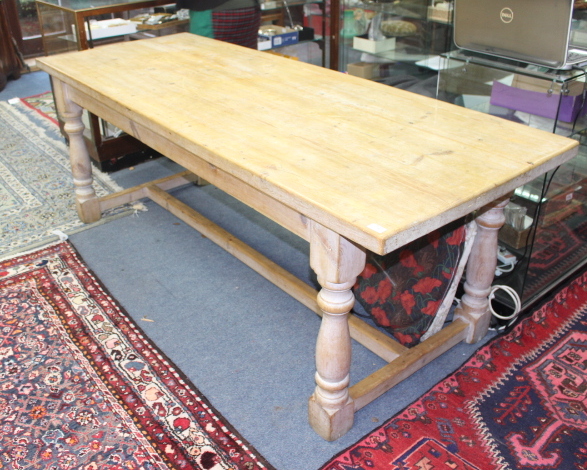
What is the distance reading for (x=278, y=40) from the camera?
3.66 meters

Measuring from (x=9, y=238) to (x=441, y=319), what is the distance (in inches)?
74.7

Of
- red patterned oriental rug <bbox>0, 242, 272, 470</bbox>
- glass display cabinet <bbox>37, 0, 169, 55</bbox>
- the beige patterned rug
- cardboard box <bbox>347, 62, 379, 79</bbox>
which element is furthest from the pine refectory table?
cardboard box <bbox>347, 62, 379, 79</bbox>

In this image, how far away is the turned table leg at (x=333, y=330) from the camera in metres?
1.38

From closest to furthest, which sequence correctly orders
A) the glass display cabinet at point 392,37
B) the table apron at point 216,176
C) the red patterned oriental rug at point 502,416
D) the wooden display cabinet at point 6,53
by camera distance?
the table apron at point 216,176
the red patterned oriental rug at point 502,416
the glass display cabinet at point 392,37
the wooden display cabinet at point 6,53

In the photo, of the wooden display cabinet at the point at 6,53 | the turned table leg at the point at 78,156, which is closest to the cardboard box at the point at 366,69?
the turned table leg at the point at 78,156

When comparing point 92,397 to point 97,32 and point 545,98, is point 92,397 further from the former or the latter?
point 97,32

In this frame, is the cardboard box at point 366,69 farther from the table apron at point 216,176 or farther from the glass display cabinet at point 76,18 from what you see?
the table apron at point 216,176

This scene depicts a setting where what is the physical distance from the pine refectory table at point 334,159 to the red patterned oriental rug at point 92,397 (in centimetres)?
35

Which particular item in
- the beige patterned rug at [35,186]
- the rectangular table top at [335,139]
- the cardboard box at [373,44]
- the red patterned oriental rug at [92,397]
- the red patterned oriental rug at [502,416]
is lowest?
the red patterned oriental rug at [92,397]

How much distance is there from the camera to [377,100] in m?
1.88

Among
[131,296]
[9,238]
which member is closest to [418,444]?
[131,296]

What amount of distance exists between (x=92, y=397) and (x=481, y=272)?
4.08 ft

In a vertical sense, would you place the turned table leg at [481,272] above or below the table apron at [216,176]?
below

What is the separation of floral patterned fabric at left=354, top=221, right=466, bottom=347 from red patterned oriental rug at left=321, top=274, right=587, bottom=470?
21 cm
